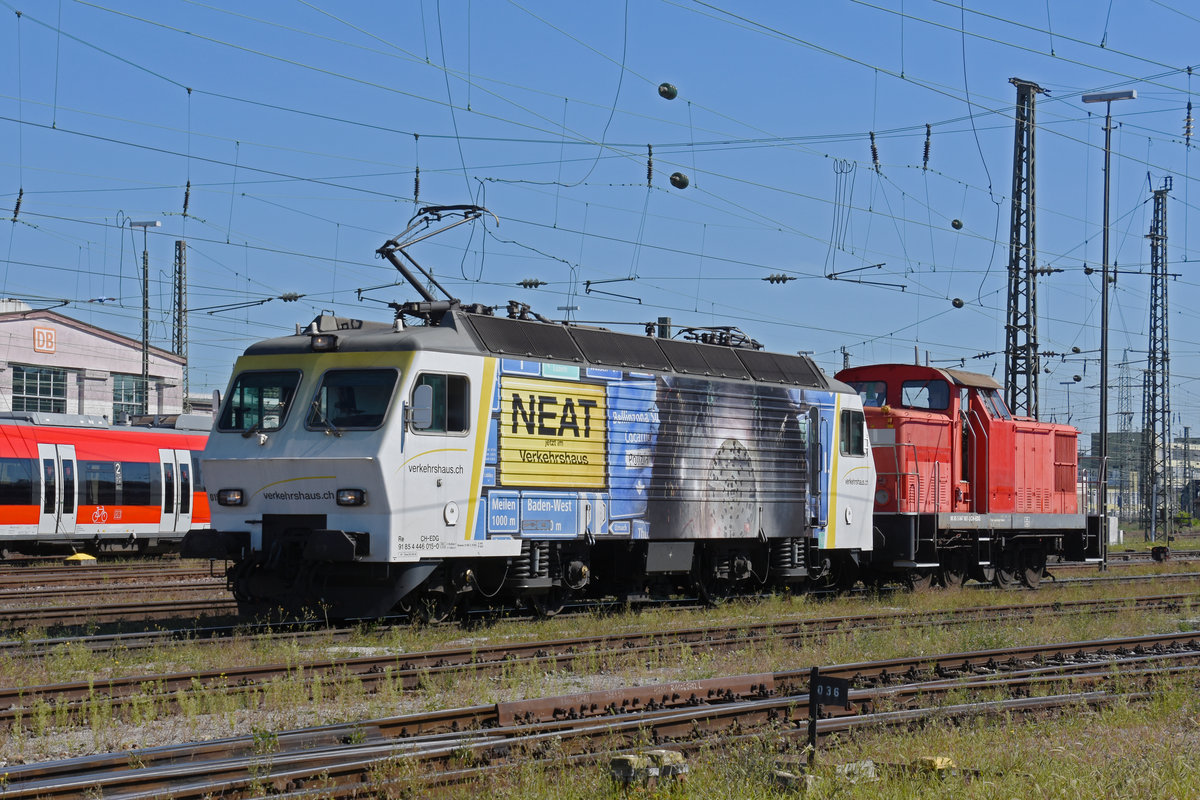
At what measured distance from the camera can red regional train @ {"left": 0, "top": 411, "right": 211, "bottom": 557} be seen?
2678 cm

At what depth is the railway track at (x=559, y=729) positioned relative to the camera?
7410 millimetres

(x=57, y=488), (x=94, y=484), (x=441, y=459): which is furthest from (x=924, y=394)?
(x=57, y=488)

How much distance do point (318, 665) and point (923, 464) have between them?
13293 mm

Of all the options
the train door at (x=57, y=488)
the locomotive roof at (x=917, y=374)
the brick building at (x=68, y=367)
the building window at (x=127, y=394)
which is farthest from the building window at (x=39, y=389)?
the locomotive roof at (x=917, y=374)

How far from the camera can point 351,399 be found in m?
14.3

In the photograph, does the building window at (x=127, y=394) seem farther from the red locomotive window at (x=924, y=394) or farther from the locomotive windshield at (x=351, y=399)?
the locomotive windshield at (x=351, y=399)

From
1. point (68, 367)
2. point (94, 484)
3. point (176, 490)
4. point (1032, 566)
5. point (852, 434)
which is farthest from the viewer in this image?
point (68, 367)

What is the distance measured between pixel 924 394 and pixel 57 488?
714 inches

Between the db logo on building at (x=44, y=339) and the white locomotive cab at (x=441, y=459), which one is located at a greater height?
the db logo on building at (x=44, y=339)

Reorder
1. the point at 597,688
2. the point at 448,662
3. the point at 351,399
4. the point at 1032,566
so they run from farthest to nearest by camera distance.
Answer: the point at 1032,566 < the point at 351,399 < the point at 448,662 < the point at 597,688

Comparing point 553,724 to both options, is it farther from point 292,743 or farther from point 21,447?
point 21,447

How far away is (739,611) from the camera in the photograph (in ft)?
59.3

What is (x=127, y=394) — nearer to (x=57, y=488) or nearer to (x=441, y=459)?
(x=57, y=488)

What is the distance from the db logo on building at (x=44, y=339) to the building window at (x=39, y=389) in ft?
2.61
